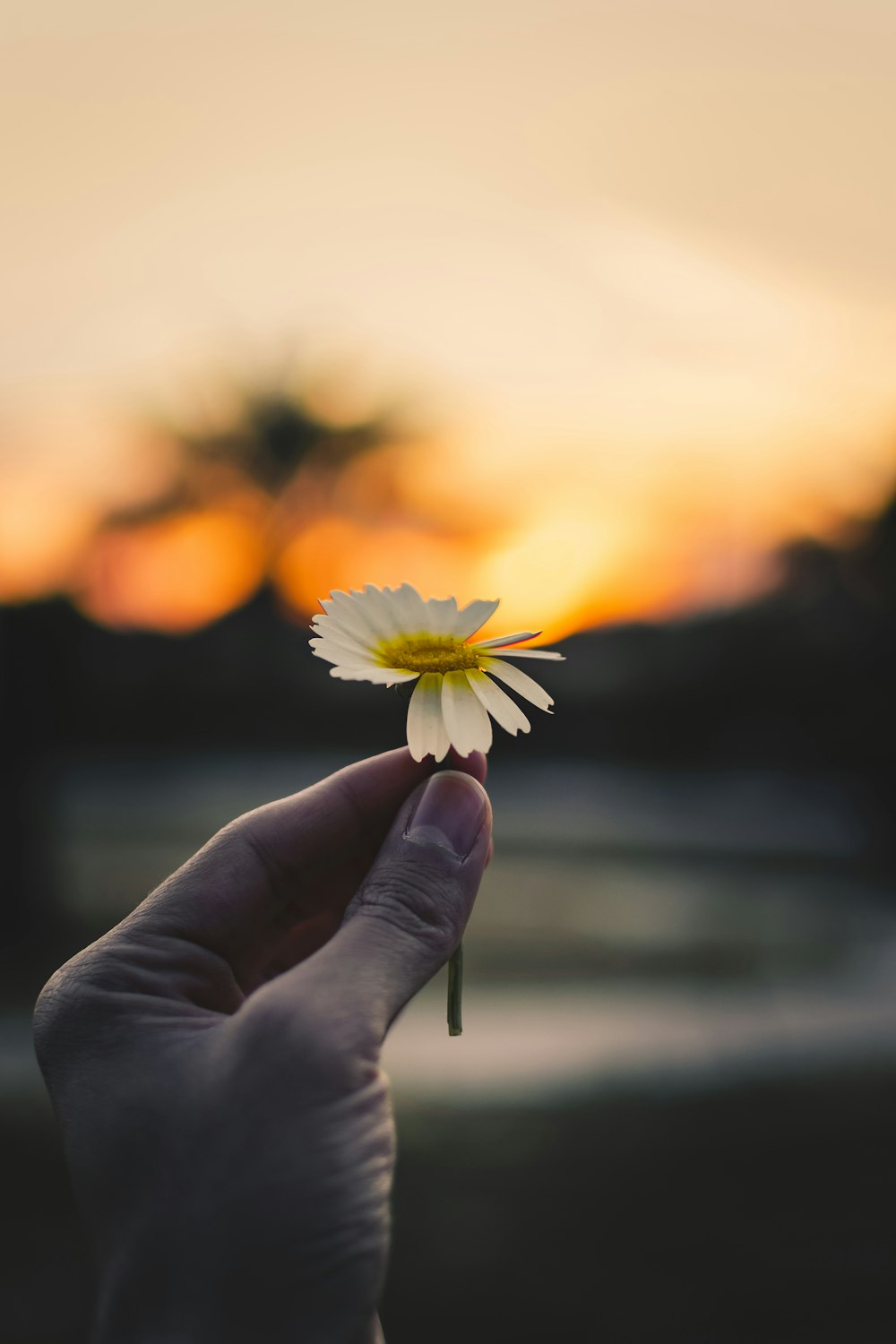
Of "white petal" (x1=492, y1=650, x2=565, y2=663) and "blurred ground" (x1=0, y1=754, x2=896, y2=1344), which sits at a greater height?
"white petal" (x1=492, y1=650, x2=565, y2=663)

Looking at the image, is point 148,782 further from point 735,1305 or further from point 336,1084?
point 336,1084

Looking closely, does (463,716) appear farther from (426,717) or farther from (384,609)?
(384,609)

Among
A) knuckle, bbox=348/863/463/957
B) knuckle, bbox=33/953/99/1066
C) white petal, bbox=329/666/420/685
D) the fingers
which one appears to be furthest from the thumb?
knuckle, bbox=33/953/99/1066

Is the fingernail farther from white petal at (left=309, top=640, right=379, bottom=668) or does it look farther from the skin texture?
white petal at (left=309, top=640, right=379, bottom=668)

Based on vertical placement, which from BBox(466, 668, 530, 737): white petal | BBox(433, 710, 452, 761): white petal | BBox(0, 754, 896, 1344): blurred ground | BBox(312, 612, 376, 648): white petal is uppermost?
BBox(312, 612, 376, 648): white petal

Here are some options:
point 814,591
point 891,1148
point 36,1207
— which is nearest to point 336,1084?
point 36,1207

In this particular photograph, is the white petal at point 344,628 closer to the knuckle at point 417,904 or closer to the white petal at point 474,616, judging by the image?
the white petal at point 474,616

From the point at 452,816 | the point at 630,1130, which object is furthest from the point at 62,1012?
the point at 630,1130

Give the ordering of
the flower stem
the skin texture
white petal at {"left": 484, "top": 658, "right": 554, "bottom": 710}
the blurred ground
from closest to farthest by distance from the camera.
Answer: the skin texture < the flower stem < white petal at {"left": 484, "top": 658, "right": 554, "bottom": 710} < the blurred ground
